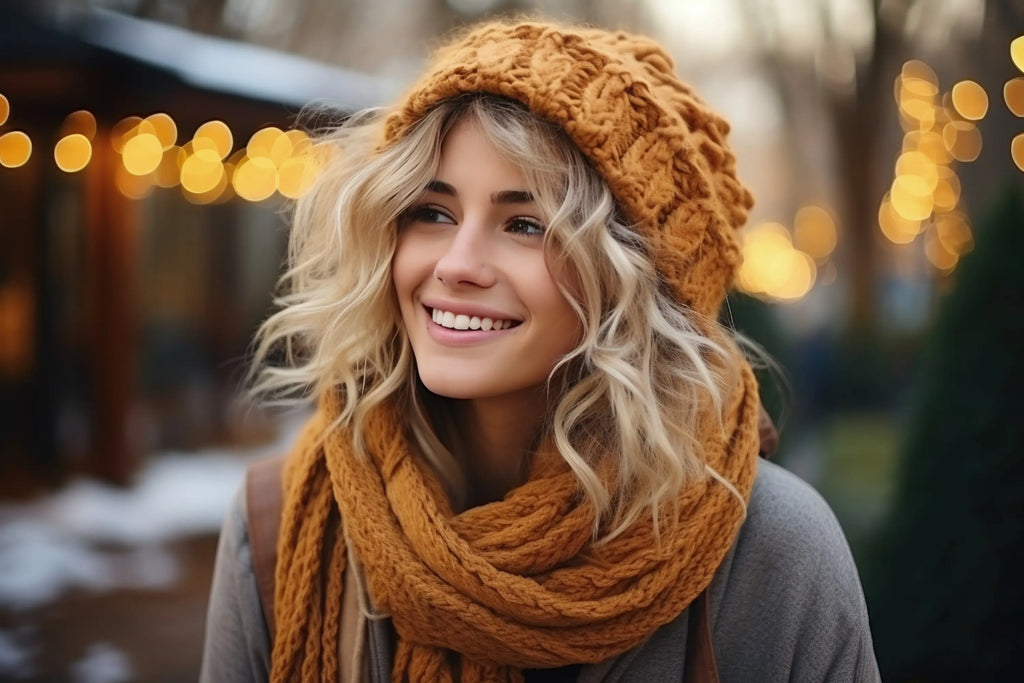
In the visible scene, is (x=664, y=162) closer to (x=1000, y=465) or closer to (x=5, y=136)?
(x=1000, y=465)

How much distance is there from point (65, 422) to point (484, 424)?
27.1ft

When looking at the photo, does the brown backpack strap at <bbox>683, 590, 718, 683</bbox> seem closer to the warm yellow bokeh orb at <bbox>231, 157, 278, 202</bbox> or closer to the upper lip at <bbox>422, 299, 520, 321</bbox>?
the upper lip at <bbox>422, 299, 520, 321</bbox>

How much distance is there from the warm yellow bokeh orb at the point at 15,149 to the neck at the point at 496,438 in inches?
308

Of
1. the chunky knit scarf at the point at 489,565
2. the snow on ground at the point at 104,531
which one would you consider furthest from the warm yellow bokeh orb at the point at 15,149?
the chunky knit scarf at the point at 489,565

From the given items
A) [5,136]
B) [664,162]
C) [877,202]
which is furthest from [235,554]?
[877,202]

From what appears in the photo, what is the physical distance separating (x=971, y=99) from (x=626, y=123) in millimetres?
7495

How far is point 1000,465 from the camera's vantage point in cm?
365

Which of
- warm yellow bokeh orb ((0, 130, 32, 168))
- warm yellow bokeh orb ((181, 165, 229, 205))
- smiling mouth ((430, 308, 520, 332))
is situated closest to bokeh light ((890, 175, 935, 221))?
warm yellow bokeh orb ((181, 165, 229, 205))

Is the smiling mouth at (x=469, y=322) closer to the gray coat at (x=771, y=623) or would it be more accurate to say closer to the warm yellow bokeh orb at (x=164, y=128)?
the gray coat at (x=771, y=623)

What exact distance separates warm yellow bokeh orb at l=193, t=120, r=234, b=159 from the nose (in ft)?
23.3

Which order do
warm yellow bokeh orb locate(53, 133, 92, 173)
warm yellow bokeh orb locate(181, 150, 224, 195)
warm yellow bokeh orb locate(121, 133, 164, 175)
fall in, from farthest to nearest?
warm yellow bokeh orb locate(181, 150, 224, 195)
warm yellow bokeh orb locate(121, 133, 164, 175)
warm yellow bokeh orb locate(53, 133, 92, 173)

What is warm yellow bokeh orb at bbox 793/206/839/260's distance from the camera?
15.9 metres

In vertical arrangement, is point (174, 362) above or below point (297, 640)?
below

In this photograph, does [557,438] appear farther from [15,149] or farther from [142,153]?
[15,149]
